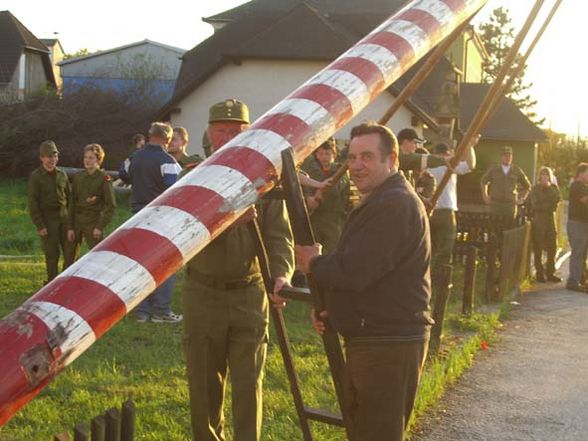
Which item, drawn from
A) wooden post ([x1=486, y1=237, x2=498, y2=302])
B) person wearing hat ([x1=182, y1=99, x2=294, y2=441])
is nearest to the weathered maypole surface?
person wearing hat ([x1=182, y1=99, x2=294, y2=441])

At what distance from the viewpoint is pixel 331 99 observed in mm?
3400

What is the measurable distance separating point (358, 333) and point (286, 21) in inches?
1290

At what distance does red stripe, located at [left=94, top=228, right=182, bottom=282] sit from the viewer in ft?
8.91

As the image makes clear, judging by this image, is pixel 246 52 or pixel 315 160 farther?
pixel 246 52

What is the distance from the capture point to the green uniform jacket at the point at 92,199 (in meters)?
12.2

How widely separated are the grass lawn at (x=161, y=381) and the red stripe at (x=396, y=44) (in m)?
3.44

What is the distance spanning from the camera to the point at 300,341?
9555 mm

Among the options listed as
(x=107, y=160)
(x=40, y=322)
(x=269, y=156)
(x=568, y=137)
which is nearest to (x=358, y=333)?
(x=269, y=156)

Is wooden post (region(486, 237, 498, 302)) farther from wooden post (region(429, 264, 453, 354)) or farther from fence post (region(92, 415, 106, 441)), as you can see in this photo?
fence post (region(92, 415, 106, 441))

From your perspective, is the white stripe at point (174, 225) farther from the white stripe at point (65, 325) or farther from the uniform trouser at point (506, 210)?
the uniform trouser at point (506, 210)

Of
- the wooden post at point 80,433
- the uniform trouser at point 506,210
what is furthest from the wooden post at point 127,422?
the uniform trouser at point 506,210

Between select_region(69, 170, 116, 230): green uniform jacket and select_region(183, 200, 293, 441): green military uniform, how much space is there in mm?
7191

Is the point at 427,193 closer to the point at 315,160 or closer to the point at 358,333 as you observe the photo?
the point at 315,160

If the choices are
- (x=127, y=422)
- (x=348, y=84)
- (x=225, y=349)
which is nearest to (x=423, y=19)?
(x=348, y=84)
